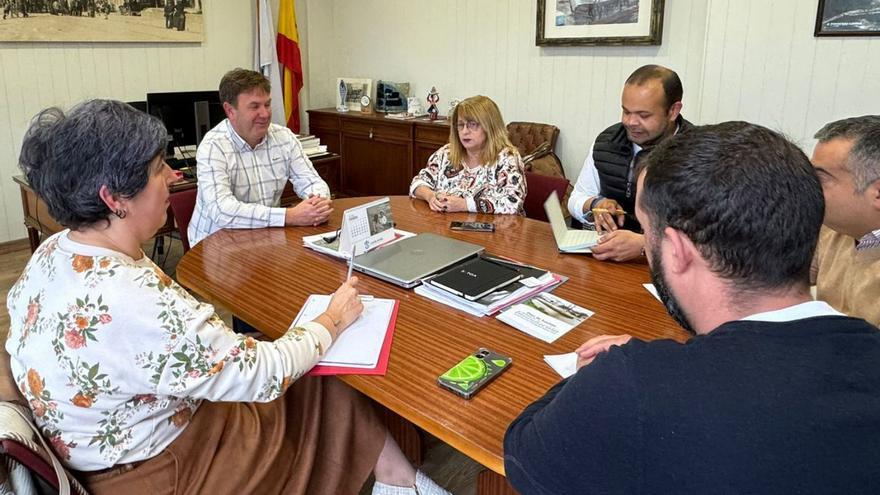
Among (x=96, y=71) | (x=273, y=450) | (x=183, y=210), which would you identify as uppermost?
(x=96, y=71)

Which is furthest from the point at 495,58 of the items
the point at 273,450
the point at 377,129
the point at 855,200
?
the point at 273,450

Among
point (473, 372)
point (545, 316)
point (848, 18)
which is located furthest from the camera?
point (848, 18)

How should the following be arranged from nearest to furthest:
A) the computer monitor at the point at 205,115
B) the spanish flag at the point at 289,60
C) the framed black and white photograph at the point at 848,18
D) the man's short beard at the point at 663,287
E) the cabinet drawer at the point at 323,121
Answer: the man's short beard at the point at 663,287
the framed black and white photograph at the point at 848,18
the computer monitor at the point at 205,115
the spanish flag at the point at 289,60
the cabinet drawer at the point at 323,121

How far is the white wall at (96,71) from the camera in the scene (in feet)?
13.8

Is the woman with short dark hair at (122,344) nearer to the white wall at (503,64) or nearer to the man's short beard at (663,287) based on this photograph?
the man's short beard at (663,287)

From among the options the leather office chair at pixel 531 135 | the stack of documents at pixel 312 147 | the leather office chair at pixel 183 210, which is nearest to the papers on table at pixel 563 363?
the leather office chair at pixel 183 210

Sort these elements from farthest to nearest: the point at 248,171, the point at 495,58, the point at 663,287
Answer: the point at 495,58 → the point at 248,171 → the point at 663,287

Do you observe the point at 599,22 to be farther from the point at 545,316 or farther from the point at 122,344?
the point at 122,344

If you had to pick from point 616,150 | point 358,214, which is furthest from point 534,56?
point 358,214

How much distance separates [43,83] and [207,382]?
13.5 ft

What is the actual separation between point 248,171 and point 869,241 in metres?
2.24

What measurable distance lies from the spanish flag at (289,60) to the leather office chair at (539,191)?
3.28 metres

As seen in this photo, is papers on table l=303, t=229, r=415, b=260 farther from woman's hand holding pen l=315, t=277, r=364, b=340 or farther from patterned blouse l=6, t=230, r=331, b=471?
patterned blouse l=6, t=230, r=331, b=471

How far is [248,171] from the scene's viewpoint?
2.68m
